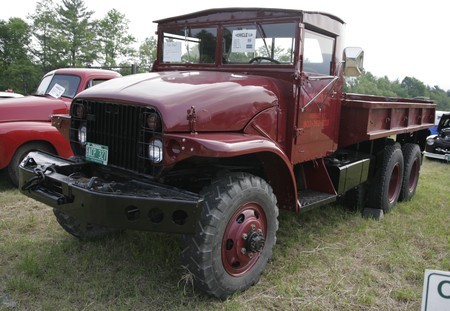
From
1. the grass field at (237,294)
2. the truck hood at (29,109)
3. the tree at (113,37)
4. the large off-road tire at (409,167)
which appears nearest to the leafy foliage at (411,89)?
the tree at (113,37)

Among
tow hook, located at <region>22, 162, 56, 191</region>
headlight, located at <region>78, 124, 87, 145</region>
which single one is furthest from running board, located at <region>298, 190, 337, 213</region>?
tow hook, located at <region>22, 162, 56, 191</region>

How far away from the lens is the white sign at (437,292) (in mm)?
1825

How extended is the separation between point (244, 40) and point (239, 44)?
62 millimetres

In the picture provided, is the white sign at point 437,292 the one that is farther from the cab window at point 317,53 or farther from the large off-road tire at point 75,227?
the large off-road tire at point 75,227

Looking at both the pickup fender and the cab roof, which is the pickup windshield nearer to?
the cab roof

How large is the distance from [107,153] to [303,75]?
1.83 meters

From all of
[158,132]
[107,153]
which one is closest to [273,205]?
[158,132]

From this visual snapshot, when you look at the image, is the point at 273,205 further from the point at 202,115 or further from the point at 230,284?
the point at 202,115

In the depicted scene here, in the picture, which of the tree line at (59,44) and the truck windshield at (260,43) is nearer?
the truck windshield at (260,43)

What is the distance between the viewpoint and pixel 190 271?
9.65ft

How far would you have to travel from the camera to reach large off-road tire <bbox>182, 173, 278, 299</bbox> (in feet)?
9.41

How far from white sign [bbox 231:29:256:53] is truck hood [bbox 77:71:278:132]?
1.19ft

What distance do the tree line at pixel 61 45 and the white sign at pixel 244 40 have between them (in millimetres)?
33622

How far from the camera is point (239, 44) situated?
3.90m
